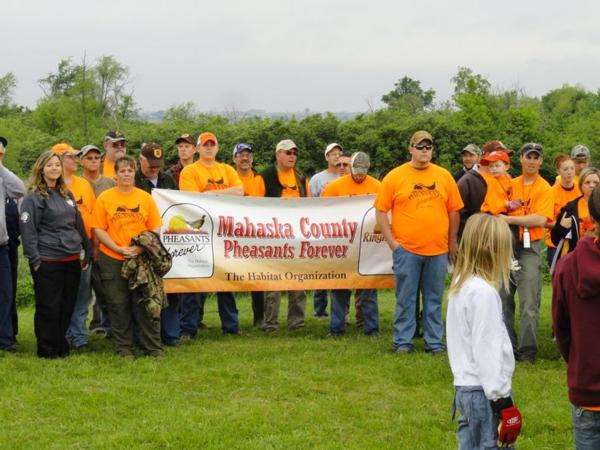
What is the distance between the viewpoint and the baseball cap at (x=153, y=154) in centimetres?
1059

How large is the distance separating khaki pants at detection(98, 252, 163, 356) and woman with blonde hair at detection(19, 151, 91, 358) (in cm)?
38

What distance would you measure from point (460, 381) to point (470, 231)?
829mm

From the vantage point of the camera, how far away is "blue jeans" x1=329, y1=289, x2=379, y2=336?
1129 centimetres

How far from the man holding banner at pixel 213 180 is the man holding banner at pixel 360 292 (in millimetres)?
1215

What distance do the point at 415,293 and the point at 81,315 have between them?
3.82 meters

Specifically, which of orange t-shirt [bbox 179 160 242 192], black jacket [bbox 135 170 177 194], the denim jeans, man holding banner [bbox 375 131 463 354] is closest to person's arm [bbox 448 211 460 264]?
man holding banner [bbox 375 131 463 354]

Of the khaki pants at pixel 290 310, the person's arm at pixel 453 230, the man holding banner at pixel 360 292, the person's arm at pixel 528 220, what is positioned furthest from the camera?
the khaki pants at pixel 290 310

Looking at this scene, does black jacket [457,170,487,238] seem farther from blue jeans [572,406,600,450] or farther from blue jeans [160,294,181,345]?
blue jeans [572,406,600,450]

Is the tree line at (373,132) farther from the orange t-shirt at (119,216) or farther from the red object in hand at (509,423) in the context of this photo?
the red object in hand at (509,423)

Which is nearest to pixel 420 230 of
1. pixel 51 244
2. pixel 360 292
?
pixel 360 292

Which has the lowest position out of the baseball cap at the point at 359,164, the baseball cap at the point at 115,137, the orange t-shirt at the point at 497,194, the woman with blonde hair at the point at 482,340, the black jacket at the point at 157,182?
the woman with blonde hair at the point at 482,340

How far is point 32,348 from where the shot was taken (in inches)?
414

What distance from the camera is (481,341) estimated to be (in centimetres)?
492

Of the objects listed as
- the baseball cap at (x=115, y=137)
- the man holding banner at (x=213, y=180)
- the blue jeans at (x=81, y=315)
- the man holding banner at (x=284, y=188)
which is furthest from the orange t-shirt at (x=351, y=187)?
the blue jeans at (x=81, y=315)
